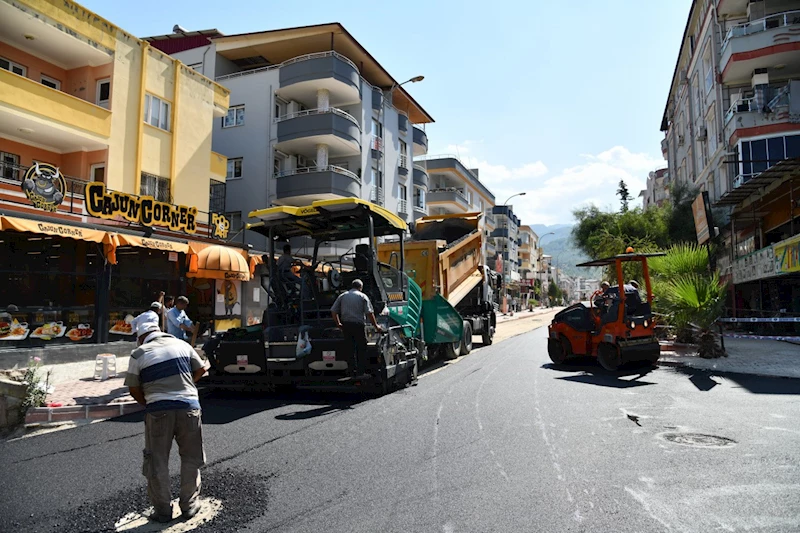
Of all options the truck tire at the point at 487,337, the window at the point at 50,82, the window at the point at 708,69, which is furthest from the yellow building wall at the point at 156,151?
the window at the point at 708,69

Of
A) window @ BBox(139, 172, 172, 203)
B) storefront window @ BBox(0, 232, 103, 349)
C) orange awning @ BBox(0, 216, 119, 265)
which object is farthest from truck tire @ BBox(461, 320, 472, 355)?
window @ BBox(139, 172, 172, 203)

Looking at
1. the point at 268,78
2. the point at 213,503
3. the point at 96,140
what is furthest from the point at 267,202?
the point at 213,503

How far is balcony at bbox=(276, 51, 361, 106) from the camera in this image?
2578 cm

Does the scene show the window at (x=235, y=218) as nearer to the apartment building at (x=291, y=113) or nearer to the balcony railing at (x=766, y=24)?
the apartment building at (x=291, y=113)

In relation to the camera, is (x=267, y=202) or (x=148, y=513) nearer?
(x=148, y=513)

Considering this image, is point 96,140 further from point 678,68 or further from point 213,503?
point 678,68

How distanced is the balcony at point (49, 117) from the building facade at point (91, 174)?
31mm

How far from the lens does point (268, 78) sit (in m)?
27.1

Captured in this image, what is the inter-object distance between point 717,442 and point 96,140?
58.3ft

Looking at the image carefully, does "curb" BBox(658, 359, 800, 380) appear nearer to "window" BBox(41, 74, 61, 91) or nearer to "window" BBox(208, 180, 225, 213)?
"window" BBox(41, 74, 61, 91)

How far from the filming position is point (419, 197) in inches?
1508

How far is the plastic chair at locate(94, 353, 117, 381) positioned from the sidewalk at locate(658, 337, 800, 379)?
39.3ft

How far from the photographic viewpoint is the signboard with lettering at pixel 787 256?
14.3 meters

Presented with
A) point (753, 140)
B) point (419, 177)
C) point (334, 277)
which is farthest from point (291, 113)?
point (753, 140)
